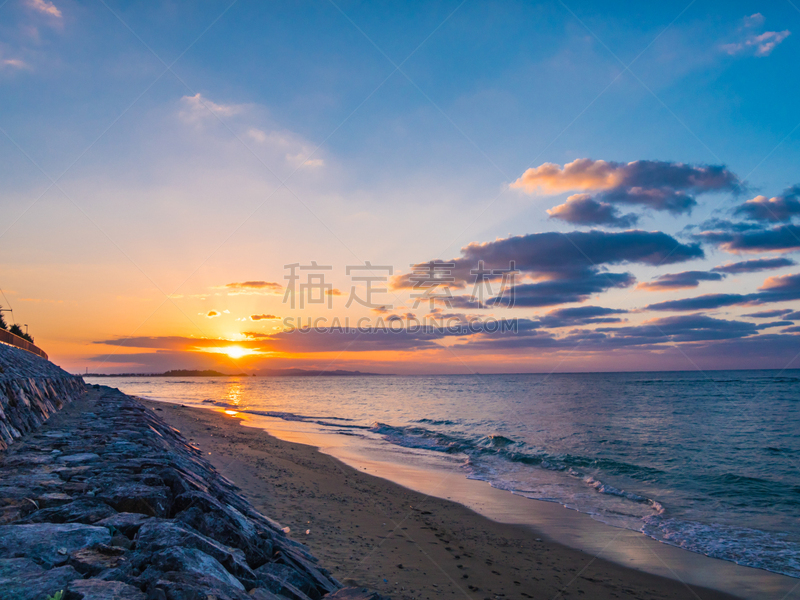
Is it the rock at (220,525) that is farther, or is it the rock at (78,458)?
the rock at (78,458)

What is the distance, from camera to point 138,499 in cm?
429

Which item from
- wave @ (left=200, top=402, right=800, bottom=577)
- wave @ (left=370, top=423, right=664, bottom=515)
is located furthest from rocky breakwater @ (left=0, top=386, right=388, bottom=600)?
wave @ (left=370, top=423, right=664, bottom=515)

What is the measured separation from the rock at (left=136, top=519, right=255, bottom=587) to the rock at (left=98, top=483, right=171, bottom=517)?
2.02 feet

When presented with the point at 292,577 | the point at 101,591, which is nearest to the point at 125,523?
the point at 101,591

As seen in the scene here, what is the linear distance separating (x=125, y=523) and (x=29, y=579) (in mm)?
1162

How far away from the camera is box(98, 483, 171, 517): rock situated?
13.8ft

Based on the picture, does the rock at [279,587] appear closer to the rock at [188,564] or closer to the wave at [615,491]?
the rock at [188,564]

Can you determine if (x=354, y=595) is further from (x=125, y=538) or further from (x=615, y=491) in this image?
(x=615, y=491)

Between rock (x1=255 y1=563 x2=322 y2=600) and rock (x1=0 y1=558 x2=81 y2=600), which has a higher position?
rock (x1=0 y1=558 x2=81 y2=600)

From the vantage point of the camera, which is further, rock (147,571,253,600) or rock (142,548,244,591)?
rock (142,548,244,591)

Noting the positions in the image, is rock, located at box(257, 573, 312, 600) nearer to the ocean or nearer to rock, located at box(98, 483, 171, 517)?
rock, located at box(98, 483, 171, 517)

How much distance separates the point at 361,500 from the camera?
10.5 metres

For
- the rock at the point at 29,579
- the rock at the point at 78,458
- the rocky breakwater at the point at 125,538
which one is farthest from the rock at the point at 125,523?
the rock at the point at 78,458

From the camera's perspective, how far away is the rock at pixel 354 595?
3.85 metres
